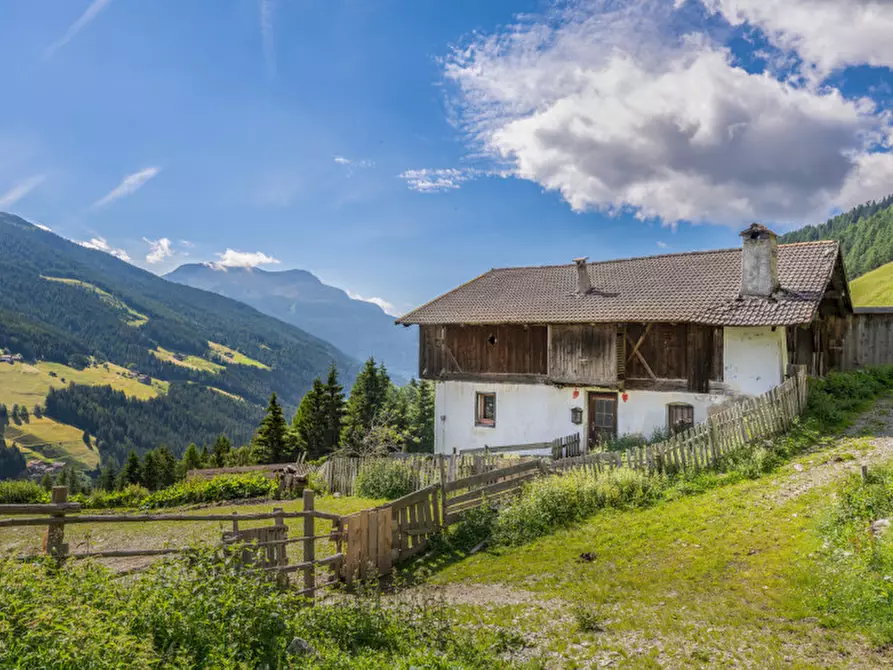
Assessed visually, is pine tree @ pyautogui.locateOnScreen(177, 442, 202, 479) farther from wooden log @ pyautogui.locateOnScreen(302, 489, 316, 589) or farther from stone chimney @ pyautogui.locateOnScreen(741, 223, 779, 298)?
stone chimney @ pyautogui.locateOnScreen(741, 223, 779, 298)

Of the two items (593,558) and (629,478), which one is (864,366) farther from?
(593,558)

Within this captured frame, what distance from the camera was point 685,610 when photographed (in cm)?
754

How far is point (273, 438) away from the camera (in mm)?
43219

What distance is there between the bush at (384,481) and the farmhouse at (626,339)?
7609 millimetres

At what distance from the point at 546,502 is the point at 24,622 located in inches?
380

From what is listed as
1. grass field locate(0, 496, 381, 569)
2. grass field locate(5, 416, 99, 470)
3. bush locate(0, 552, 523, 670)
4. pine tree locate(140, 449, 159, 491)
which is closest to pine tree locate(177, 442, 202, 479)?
pine tree locate(140, 449, 159, 491)

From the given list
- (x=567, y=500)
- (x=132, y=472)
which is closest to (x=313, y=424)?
(x=132, y=472)

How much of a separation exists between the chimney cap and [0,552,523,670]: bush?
721 inches

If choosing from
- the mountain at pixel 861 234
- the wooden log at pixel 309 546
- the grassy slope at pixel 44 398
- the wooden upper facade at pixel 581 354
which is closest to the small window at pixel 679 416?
the wooden upper facade at pixel 581 354

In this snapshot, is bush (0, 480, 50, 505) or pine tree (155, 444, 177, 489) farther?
pine tree (155, 444, 177, 489)

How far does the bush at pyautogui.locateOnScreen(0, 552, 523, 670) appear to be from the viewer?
4.72 metres

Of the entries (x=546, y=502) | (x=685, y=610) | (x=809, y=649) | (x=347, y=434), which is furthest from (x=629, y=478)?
(x=347, y=434)

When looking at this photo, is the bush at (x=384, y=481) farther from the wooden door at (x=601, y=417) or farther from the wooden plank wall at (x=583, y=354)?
the wooden door at (x=601, y=417)

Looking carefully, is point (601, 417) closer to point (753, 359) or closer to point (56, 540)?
point (753, 359)
